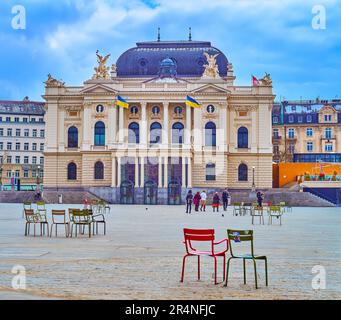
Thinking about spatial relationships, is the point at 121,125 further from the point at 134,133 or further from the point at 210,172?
the point at 210,172

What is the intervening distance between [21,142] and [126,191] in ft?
133

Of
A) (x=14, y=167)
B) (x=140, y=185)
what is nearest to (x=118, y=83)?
(x=140, y=185)

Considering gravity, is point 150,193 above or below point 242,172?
below

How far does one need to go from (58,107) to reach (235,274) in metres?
63.4

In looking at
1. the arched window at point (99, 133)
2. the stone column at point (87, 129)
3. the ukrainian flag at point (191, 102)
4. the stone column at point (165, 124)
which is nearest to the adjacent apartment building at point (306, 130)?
the stone column at point (165, 124)

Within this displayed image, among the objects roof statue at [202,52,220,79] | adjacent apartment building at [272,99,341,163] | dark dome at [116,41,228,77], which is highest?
dark dome at [116,41,228,77]

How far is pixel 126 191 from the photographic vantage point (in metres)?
69.4

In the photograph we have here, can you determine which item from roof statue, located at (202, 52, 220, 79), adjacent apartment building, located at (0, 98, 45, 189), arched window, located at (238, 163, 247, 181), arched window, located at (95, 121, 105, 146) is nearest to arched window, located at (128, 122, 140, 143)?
arched window, located at (95, 121, 105, 146)

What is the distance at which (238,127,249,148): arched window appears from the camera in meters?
72.4

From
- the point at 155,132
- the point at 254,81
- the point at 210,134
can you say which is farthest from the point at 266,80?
the point at 155,132

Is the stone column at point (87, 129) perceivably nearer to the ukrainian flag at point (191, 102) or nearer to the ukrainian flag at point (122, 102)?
the ukrainian flag at point (122, 102)

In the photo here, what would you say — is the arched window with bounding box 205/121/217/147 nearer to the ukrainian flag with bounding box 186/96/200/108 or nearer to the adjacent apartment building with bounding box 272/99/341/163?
the ukrainian flag with bounding box 186/96/200/108

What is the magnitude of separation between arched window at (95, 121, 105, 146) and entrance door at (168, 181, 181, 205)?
1003cm

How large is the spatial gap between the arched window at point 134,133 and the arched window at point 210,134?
836 centimetres
